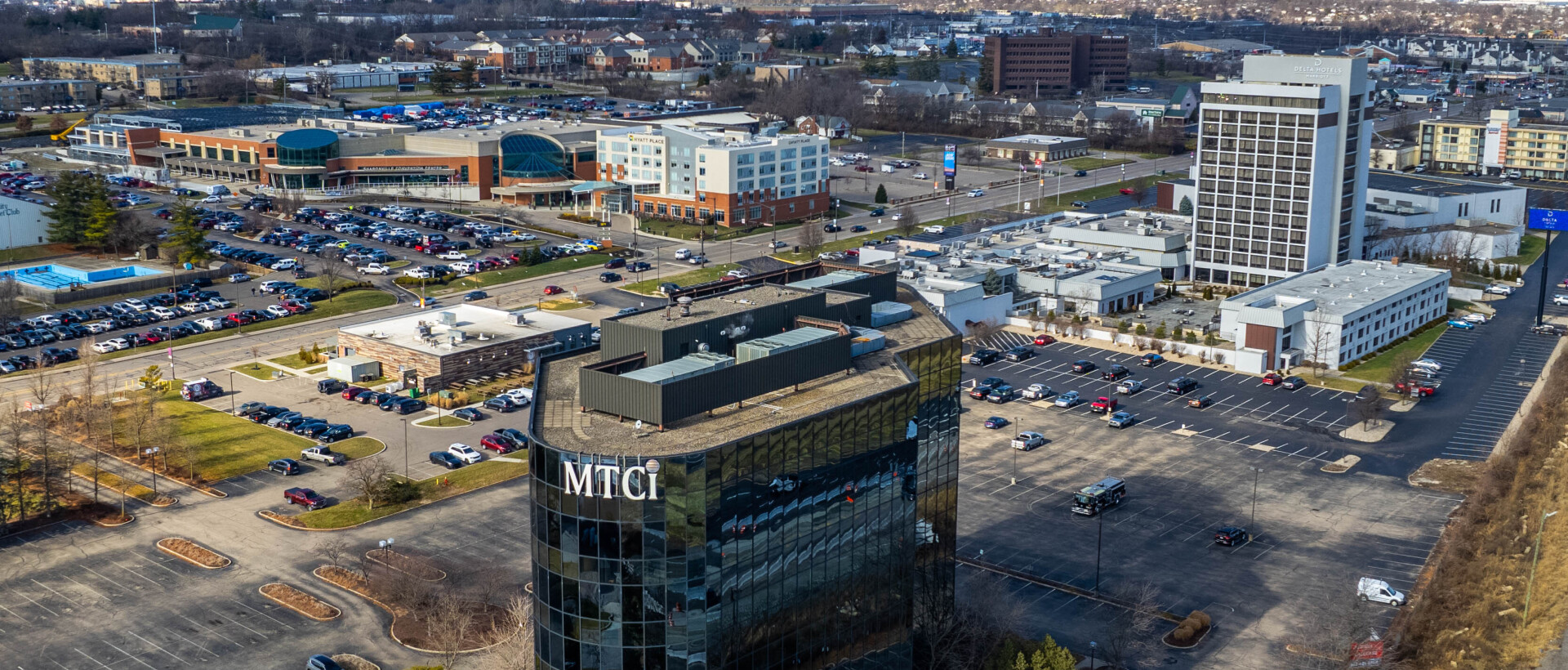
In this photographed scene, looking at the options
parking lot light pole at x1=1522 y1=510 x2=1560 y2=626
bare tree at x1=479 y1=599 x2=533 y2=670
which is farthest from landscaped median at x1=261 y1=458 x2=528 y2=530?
parking lot light pole at x1=1522 y1=510 x2=1560 y2=626

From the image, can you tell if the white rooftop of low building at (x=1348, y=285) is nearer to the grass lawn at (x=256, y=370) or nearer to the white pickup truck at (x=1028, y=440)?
the white pickup truck at (x=1028, y=440)

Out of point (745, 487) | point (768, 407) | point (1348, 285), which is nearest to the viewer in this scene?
point (745, 487)

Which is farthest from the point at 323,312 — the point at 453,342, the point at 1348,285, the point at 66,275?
the point at 1348,285

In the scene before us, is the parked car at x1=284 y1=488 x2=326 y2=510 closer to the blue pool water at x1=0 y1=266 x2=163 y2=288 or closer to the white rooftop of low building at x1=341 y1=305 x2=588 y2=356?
the white rooftop of low building at x1=341 y1=305 x2=588 y2=356

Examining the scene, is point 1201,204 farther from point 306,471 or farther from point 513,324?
point 306,471

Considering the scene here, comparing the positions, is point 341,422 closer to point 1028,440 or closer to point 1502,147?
point 1028,440

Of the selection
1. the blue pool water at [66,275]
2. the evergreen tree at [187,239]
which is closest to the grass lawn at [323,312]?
the evergreen tree at [187,239]
